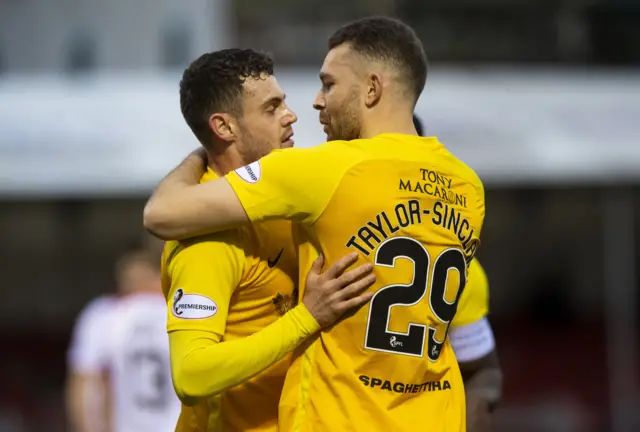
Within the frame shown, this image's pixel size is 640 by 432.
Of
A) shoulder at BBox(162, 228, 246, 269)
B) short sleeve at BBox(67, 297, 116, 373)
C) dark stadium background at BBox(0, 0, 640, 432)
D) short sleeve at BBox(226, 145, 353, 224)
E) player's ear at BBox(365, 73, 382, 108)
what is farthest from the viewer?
dark stadium background at BBox(0, 0, 640, 432)

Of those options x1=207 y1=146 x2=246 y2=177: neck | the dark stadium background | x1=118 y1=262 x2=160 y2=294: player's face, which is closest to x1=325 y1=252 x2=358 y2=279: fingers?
x1=207 y1=146 x2=246 y2=177: neck

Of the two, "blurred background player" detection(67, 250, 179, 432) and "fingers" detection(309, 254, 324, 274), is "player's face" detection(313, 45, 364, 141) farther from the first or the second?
"blurred background player" detection(67, 250, 179, 432)

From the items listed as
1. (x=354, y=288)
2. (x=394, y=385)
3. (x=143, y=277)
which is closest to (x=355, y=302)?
(x=354, y=288)

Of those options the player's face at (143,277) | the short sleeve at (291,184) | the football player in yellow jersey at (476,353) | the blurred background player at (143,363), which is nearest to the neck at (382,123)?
the short sleeve at (291,184)

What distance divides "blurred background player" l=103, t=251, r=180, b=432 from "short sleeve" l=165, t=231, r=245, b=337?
330cm

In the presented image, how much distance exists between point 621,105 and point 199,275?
32.4 ft

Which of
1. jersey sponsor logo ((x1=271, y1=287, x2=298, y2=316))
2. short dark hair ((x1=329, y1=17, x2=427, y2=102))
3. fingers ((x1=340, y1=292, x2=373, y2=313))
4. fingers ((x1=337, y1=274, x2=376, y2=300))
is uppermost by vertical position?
short dark hair ((x1=329, y1=17, x2=427, y2=102))

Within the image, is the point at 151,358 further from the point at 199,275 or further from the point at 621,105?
the point at 621,105

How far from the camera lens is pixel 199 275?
3.12 meters

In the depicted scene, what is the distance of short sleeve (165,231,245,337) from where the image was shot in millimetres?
3088

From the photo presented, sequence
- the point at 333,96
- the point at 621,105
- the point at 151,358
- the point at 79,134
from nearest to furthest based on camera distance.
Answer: the point at 333,96 < the point at 151,358 < the point at 79,134 < the point at 621,105

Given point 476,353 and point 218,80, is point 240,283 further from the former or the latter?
point 476,353

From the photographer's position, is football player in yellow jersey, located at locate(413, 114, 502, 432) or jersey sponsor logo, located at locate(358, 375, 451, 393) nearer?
jersey sponsor logo, located at locate(358, 375, 451, 393)

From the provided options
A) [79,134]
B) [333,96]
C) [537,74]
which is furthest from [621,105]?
[333,96]
